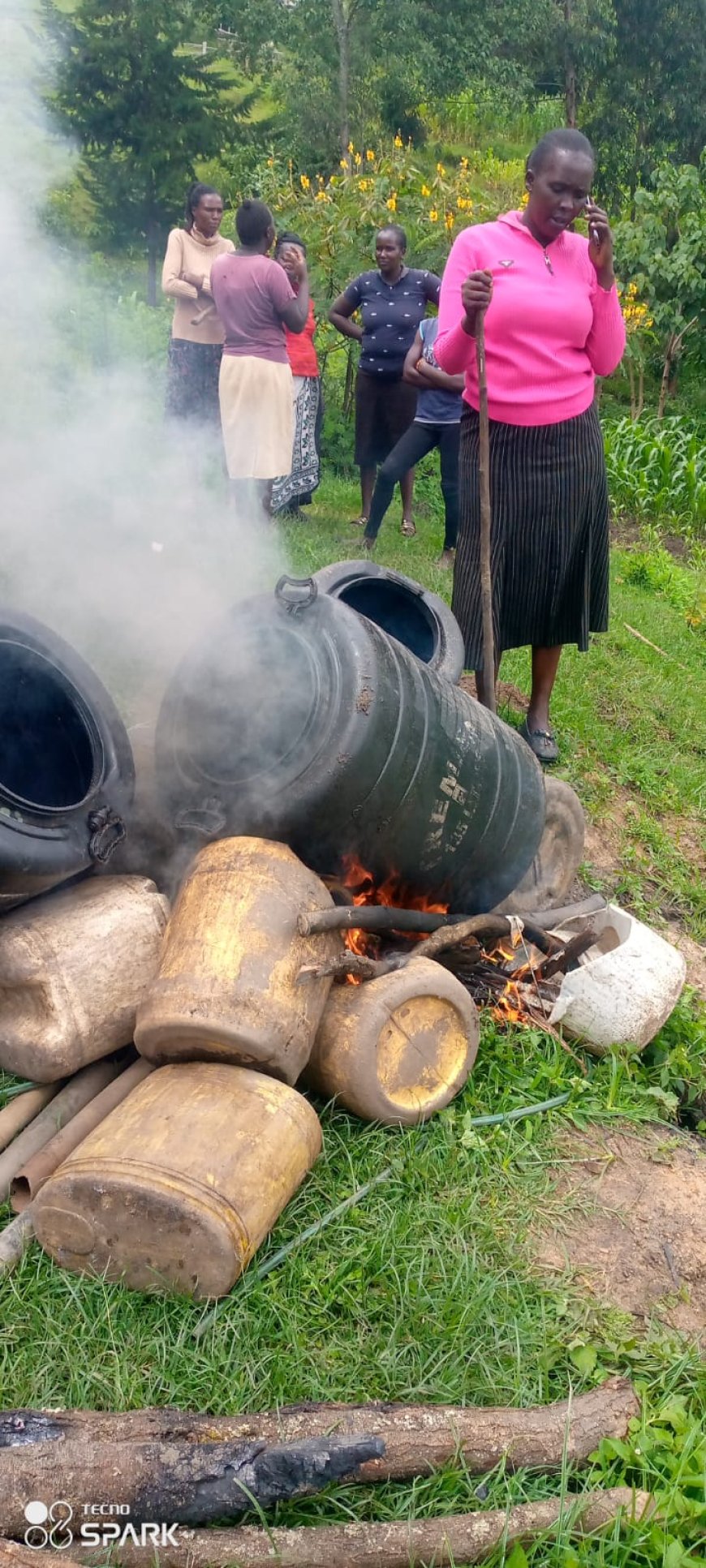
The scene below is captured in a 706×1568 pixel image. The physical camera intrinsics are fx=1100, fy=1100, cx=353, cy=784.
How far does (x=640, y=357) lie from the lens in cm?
1234

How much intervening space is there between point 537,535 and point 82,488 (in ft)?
7.60

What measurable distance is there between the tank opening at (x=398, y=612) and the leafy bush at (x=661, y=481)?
6.38 metres

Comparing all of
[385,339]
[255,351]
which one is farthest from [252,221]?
[385,339]

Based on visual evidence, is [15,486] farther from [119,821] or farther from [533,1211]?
[533,1211]

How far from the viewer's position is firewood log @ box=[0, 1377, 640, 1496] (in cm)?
183

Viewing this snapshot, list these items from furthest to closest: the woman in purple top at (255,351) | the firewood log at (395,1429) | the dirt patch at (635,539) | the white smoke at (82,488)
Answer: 1. the dirt patch at (635,539)
2. the woman in purple top at (255,351)
3. the white smoke at (82,488)
4. the firewood log at (395,1429)

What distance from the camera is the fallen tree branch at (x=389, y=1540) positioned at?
1.73 metres

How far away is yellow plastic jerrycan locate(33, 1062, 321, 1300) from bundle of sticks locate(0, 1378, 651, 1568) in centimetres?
29

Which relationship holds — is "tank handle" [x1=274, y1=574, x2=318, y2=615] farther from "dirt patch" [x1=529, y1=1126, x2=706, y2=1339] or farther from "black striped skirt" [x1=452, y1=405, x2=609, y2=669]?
"dirt patch" [x1=529, y1=1126, x2=706, y2=1339]

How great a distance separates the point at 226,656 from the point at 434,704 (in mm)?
573

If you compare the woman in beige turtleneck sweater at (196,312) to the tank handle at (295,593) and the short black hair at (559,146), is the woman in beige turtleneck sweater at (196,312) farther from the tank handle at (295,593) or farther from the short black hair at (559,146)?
the tank handle at (295,593)

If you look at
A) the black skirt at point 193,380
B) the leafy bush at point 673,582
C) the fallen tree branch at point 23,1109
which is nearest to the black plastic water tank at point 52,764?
the fallen tree branch at point 23,1109

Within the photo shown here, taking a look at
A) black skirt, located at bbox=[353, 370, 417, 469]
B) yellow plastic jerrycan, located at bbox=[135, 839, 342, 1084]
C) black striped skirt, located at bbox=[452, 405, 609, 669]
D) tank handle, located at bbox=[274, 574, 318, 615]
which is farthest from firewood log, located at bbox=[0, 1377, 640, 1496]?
black skirt, located at bbox=[353, 370, 417, 469]

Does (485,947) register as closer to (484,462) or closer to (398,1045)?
(398,1045)
